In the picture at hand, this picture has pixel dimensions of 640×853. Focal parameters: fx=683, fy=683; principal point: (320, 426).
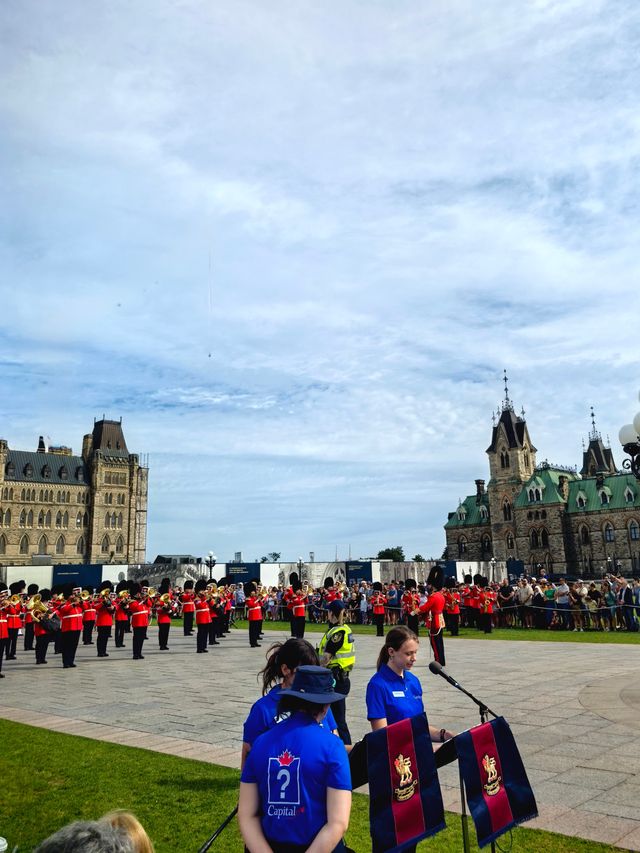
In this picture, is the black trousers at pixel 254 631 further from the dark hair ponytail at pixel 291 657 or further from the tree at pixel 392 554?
the tree at pixel 392 554

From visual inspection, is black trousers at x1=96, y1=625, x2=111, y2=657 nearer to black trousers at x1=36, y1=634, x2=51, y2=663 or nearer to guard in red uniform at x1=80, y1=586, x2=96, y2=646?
black trousers at x1=36, y1=634, x2=51, y2=663

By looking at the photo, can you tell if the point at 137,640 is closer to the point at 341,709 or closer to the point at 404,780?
the point at 341,709

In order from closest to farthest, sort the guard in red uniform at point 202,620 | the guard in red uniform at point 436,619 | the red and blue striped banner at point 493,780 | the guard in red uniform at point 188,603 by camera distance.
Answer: the red and blue striped banner at point 493,780 < the guard in red uniform at point 436,619 < the guard in red uniform at point 202,620 < the guard in red uniform at point 188,603

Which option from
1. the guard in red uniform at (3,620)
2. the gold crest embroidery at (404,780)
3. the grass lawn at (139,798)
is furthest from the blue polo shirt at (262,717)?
the guard in red uniform at (3,620)

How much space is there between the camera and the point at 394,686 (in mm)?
5297

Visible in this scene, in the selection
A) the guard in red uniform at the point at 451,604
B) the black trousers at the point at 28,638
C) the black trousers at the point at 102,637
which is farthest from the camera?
the black trousers at the point at 28,638

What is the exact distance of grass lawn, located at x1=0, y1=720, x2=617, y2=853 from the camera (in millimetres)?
5918

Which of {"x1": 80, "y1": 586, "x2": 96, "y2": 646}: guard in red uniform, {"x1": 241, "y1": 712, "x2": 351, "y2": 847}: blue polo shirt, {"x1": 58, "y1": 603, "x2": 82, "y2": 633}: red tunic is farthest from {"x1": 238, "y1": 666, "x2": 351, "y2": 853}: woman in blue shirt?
{"x1": 80, "y1": 586, "x2": 96, "y2": 646}: guard in red uniform

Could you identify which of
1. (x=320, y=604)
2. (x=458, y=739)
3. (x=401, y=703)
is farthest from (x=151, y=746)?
(x=320, y=604)

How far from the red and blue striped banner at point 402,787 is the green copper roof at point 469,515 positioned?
3650 inches

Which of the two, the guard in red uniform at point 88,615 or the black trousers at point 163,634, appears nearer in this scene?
the black trousers at point 163,634

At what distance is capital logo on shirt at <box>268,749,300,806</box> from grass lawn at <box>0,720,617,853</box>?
2773 mm

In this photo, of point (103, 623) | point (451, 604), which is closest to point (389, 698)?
point (103, 623)

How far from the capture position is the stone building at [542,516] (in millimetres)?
79438
